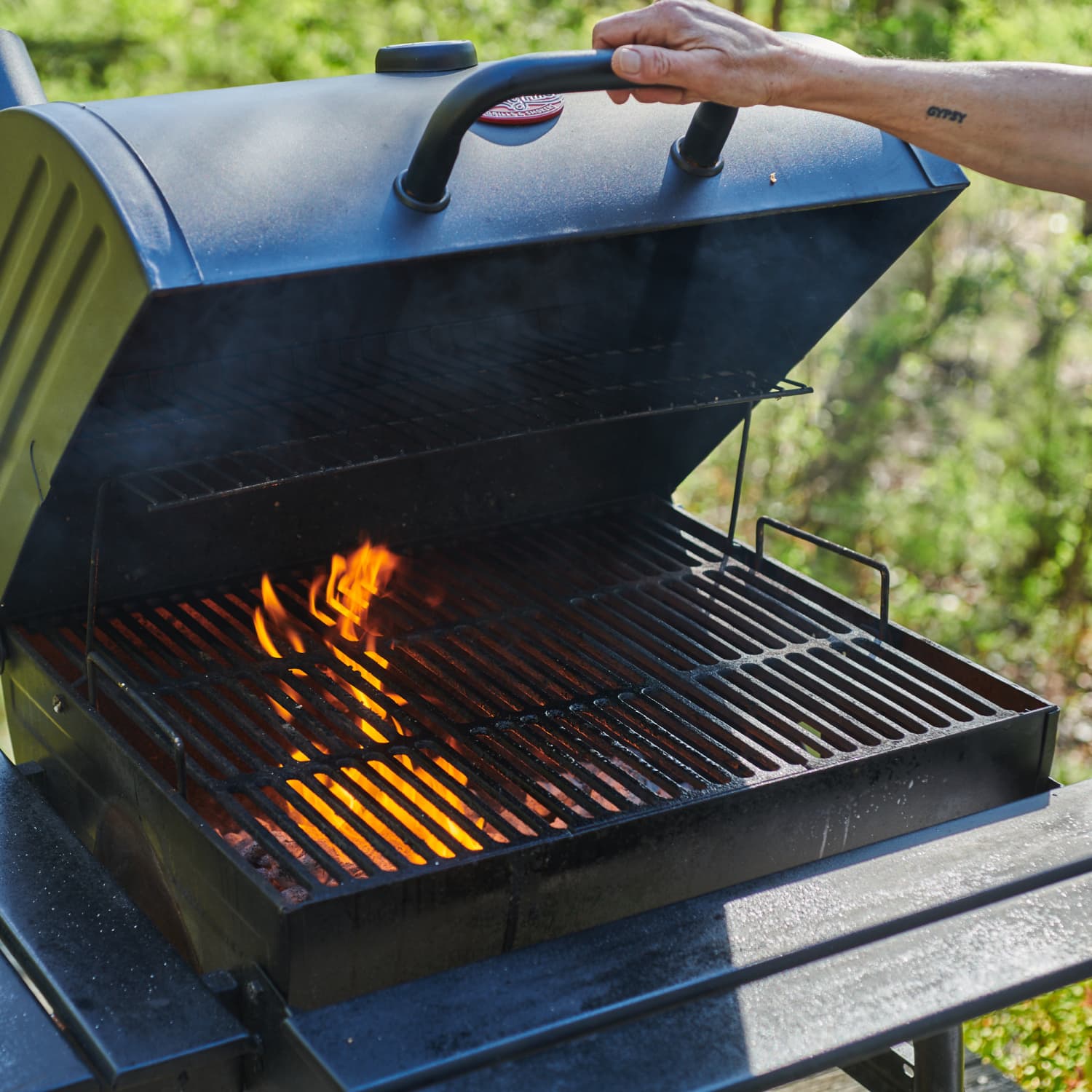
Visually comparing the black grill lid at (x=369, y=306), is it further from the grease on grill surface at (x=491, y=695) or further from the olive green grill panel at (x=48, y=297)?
the grease on grill surface at (x=491, y=695)

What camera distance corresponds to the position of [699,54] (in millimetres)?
1404

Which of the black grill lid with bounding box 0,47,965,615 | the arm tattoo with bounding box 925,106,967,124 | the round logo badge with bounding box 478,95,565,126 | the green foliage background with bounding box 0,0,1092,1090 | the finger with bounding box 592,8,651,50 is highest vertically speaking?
the finger with bounding box 592,8,651,50

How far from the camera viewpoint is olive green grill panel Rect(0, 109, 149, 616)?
4.17ft

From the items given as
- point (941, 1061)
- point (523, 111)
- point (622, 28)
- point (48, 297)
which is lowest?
point (941, 1061)

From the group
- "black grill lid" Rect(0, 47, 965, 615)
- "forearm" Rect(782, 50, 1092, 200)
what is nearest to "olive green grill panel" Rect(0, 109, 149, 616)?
"black grill lid" Rect(0, 47, 965, 615)

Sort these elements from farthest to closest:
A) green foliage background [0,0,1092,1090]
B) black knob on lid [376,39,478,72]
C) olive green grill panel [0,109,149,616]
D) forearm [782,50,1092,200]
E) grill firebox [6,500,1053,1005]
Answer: green foliage background [0,0,1092,1090]
black knob on lid [376,39,478,72]
forearm [782,50,1092,200]
grill firebox [6,500,1053,1005]
olive green grill panel [0,109,149,616]

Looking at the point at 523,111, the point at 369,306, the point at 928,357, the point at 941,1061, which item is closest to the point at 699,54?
the point at 523,111

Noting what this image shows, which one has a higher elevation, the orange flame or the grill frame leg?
the orange flame

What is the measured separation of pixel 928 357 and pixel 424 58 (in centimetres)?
391

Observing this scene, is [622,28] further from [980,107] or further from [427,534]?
[427,534]

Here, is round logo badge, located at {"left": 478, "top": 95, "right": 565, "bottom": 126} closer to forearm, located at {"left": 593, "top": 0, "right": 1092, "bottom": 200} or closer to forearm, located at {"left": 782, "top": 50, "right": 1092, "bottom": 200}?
forearm, located at {"left": 593, "top": 0, "right": 1092, "bottom": 200}

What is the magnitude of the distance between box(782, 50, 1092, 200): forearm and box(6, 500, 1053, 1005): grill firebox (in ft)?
2.27

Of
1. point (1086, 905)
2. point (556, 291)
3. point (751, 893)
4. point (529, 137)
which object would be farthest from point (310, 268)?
point (1086, 905)

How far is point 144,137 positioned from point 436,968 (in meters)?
0.92
